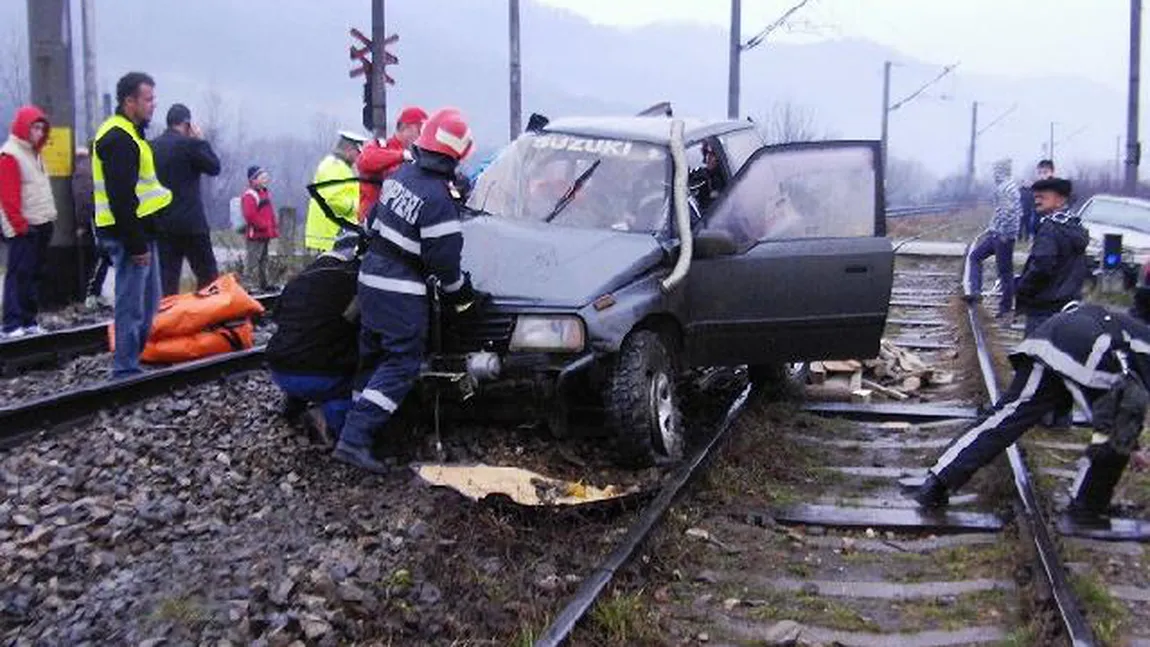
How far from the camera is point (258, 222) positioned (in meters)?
14.2

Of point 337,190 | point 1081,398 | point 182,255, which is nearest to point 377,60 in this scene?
point 182,255

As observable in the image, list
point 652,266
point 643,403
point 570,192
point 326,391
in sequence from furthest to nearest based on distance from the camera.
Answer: point 570,192
point 652,266
point 326,391
point 643,403

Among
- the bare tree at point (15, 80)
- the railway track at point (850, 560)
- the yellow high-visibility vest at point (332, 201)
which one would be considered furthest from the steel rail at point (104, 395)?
the bare tree at point (15, 80)

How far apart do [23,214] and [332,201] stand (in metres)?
2.50

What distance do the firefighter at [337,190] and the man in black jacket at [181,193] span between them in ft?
3.18

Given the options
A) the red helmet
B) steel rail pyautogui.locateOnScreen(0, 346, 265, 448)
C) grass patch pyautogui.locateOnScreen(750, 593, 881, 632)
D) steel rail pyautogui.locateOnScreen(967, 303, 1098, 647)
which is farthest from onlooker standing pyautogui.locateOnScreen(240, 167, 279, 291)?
grass patch pyautogui.locateOnScreen(750, 593, 881, 632)

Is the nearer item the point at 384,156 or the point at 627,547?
the point at 627,547

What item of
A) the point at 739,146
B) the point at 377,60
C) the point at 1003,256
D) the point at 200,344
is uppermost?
the point at 377,60

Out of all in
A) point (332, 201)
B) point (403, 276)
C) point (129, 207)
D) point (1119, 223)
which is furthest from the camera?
point (1119, 223)

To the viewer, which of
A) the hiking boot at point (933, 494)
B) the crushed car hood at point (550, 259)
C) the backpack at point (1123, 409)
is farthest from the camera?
the hiking boot at point (933, 494)

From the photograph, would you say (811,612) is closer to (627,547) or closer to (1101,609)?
(627,547)

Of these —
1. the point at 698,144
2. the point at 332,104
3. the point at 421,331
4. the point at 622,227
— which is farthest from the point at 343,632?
the point at 332,104

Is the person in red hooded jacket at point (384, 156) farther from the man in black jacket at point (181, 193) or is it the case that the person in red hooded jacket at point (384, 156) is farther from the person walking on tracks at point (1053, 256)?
the person walking on tracks at point (1053, 256)

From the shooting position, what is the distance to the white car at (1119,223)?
55.8ft
